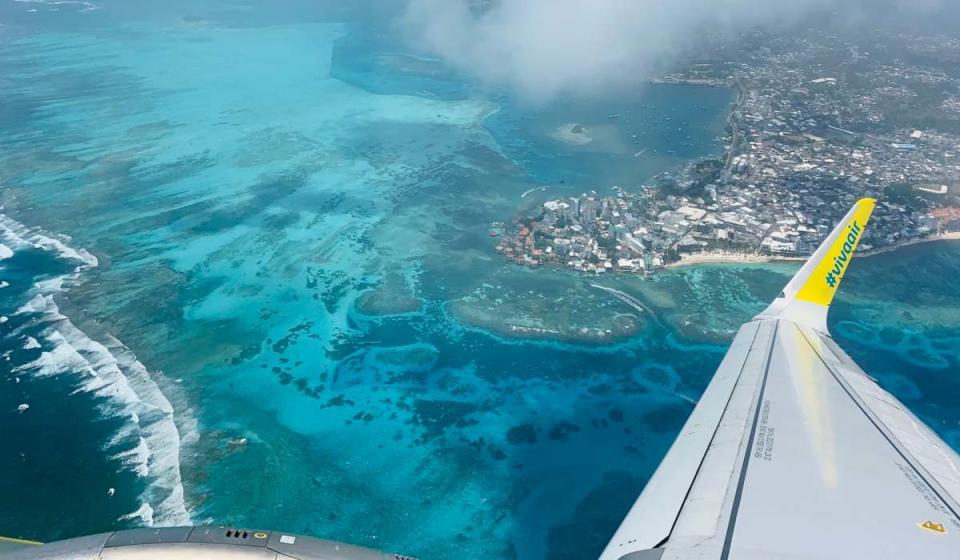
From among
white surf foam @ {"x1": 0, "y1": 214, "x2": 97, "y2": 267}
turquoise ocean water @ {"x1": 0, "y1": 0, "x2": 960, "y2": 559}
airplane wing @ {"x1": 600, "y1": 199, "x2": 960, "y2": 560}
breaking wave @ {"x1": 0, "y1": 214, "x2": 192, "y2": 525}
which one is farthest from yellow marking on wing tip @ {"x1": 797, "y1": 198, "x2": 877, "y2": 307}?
white surf foam @ {"x1": 0, "y1": 214, "x2": 97, "y2": 267}

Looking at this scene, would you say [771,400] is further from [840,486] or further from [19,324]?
[19,324]

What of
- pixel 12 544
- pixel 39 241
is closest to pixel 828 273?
pixel 12 544

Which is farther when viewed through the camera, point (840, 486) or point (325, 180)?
point (325, 180)

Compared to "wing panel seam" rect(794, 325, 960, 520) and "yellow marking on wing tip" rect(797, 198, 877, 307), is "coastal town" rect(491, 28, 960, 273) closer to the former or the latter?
"yellow marking on wing tip" rect(797, 198, 877, 307)

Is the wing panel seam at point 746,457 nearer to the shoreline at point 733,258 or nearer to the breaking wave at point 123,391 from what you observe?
the shoreline at point 733,258

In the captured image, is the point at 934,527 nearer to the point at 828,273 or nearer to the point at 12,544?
the point at 828,273

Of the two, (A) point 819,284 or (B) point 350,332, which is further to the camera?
(B) point 350,332

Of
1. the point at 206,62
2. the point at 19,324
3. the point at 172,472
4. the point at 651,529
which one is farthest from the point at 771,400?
the point at 206,62
